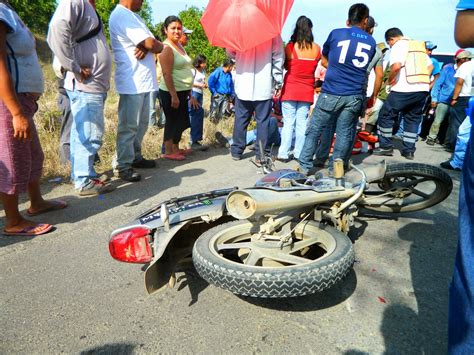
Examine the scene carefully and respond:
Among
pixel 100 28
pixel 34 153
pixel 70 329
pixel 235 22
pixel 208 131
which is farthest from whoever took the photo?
pixel 208 131

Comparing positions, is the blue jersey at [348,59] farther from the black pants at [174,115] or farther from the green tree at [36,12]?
the green tree at [36,12]

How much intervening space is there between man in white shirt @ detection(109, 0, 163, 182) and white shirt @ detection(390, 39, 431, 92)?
12.4 ft

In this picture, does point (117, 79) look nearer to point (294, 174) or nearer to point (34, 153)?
point (34, 153)

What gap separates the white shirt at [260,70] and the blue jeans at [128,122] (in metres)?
1.41

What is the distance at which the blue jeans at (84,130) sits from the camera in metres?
3.59

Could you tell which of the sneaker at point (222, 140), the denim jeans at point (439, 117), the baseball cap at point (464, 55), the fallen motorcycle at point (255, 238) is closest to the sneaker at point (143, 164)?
the sneaker at point (222, 140)

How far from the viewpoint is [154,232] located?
2.04m

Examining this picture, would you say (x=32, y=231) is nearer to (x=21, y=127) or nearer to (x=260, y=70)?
(x=21, y=127)

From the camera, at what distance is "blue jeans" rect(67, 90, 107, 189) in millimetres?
3588

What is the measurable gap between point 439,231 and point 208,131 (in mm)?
4507

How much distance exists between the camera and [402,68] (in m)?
5.62

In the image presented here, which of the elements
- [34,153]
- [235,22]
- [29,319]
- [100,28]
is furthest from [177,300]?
[235,22]

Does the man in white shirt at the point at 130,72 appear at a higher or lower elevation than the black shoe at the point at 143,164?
higher

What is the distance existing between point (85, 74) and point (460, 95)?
19.9 feet
